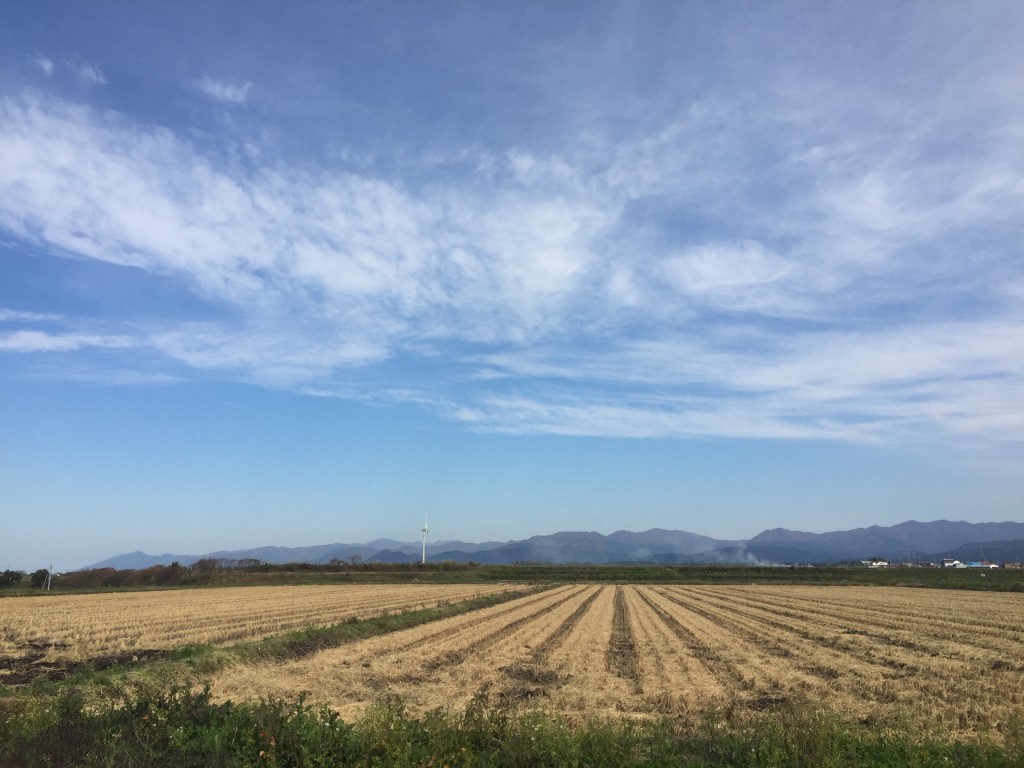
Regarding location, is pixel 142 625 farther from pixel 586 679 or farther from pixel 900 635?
pixel 900 635

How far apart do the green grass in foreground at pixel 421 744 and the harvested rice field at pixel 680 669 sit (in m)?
3.25

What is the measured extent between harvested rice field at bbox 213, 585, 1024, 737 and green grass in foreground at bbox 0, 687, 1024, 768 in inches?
128

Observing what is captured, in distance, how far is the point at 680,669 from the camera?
19.4 meters

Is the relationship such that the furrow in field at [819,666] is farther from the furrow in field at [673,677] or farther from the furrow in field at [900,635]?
the furrow in field at [673,677]

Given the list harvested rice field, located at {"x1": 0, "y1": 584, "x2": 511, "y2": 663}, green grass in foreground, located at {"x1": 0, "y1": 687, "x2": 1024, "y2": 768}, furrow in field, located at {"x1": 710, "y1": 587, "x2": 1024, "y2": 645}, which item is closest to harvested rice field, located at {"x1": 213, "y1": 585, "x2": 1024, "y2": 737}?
furrow in field, located at {"x1": 710, "y1": 587, "x2": 1024, "y2": 645}

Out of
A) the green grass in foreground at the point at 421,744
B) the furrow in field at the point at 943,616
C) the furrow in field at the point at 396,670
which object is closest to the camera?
the green grass in foreground at the point at 421,744

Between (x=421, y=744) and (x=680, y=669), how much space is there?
41.0 ft

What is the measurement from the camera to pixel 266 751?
897cm

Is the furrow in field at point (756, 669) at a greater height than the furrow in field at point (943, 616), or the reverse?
the furrow in field at point (756, 669)

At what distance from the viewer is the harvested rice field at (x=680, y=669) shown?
579 inches

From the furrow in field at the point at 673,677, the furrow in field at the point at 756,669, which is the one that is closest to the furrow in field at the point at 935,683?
the furrow in field at the point at 756,669

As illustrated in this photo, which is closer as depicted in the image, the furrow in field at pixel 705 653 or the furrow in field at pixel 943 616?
the furrow in field at pixel 705 653

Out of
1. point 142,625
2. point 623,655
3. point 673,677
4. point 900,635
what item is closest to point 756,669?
point 673,677

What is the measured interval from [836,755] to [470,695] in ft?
32.1
